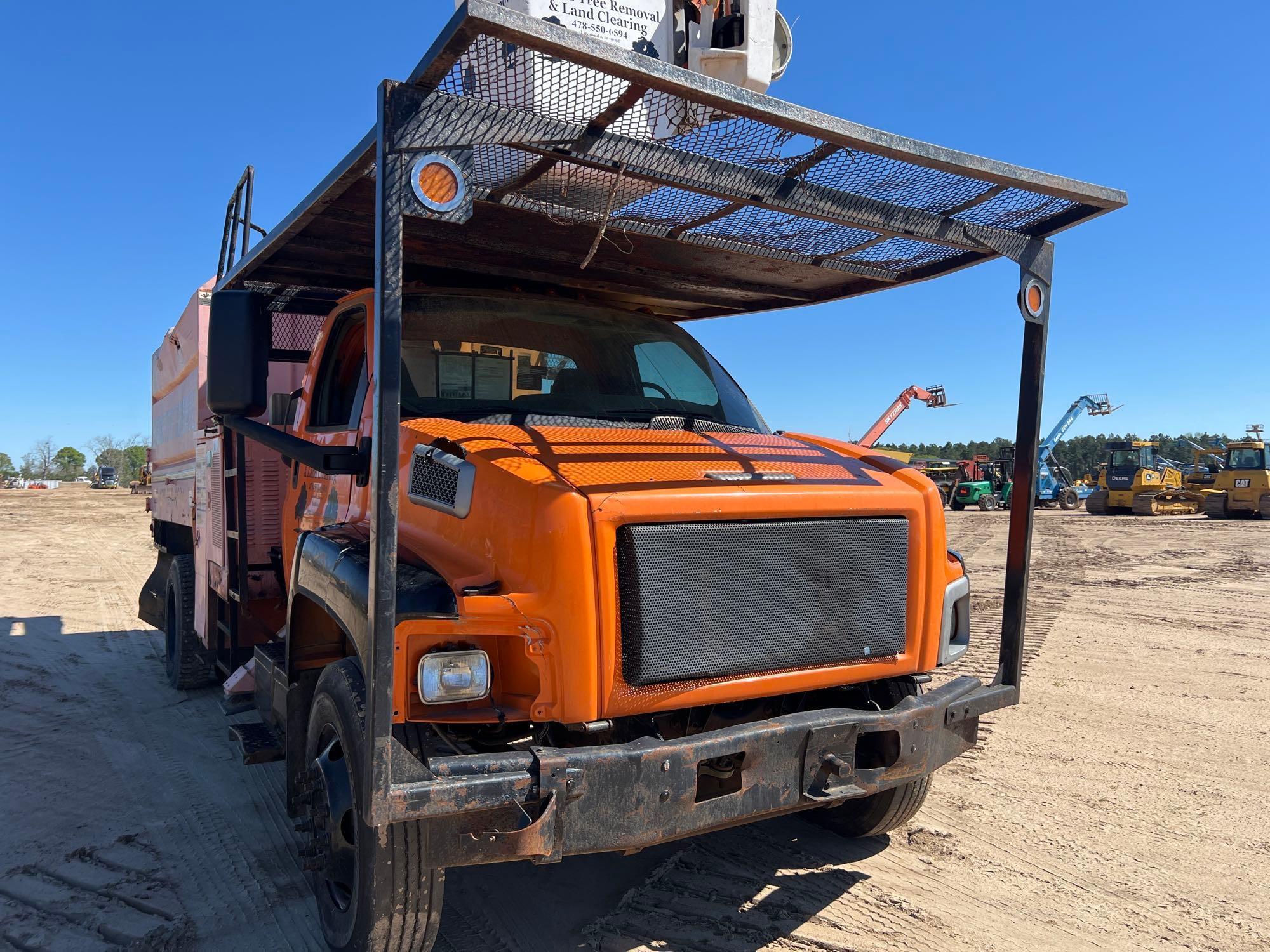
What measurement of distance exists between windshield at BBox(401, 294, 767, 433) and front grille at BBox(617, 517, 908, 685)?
3.35 ft

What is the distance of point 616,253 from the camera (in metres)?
4.36

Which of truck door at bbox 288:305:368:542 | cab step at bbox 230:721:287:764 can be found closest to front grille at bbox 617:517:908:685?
truck door at bbox 288:305:368:542

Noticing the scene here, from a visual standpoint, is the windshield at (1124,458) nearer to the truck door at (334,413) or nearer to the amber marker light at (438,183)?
the truck door at (334,413)

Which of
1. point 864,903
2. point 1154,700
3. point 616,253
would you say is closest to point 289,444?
point 616,253

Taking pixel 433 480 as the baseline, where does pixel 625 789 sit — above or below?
below

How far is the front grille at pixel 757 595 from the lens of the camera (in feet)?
8.54

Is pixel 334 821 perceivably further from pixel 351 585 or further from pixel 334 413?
pixel 334 413

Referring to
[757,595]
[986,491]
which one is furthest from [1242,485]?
[757,595]

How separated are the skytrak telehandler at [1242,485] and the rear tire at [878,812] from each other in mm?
30052

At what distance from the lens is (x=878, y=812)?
3.84 meters

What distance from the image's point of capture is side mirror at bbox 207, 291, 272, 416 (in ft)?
10.9

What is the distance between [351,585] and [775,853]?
92.4 inches

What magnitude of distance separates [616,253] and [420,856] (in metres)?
2.93

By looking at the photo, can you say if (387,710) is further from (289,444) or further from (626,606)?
(289,444)
